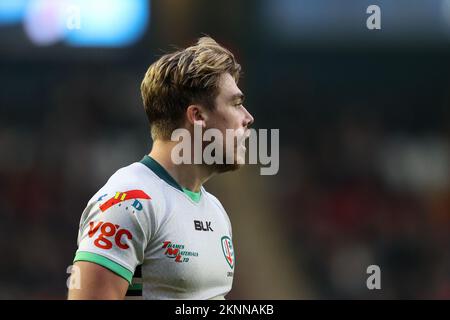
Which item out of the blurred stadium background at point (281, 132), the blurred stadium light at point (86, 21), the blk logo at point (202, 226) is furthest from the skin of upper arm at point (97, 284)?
the blurred stadium light at point (86, 21)

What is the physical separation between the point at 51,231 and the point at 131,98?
2171mm

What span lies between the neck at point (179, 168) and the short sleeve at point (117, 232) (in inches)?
13.3

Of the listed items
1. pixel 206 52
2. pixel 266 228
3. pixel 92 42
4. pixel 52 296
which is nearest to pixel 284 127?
pixel 266 228

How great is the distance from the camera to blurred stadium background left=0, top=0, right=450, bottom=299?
10.4m

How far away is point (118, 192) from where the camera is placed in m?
→ 3.37

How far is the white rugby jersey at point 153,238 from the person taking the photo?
3252mm

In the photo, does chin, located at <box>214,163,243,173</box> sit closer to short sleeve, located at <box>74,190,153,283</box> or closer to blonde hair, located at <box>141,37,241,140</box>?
blonde hair, located at <box>141,37,241,140</box>

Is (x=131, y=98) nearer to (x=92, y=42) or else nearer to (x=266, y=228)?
(x=92, y=42)

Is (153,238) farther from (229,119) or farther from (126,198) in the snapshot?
(229,119)

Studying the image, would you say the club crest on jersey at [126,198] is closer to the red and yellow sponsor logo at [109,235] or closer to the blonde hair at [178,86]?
the red and yellow sponsor logo at [109,235]

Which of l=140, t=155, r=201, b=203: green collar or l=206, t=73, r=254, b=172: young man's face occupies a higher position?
l=206, t=73, r=254, b=172: young man's face

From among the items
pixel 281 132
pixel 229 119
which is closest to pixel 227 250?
pixel 229 119

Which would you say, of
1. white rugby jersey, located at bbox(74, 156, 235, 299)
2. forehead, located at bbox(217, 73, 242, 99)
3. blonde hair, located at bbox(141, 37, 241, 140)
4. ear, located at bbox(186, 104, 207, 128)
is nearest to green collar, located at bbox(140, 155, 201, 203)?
white rugby jersey, located at bbox(74, 156, 235, 299)

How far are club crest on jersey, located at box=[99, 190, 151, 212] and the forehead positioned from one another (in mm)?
634
